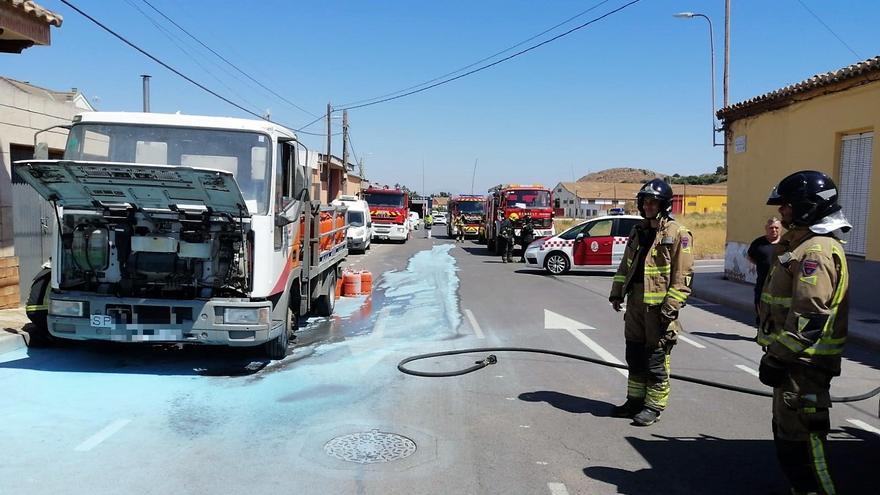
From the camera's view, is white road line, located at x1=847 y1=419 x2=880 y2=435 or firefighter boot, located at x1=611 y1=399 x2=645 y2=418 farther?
firefighter boot, located at x1=611 y1=399 x2=645 y2=418

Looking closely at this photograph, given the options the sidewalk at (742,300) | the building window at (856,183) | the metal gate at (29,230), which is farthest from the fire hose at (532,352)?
the building window at (856,183)

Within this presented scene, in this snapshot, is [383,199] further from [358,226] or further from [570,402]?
[570,402]

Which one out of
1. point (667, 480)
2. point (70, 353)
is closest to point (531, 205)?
point (70, 353)

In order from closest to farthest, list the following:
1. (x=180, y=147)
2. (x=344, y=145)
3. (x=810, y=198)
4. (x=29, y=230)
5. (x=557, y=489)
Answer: (x=810, y=198), (x=557, y=489), (x=180, y=147), (x=29, y=230), (x=344, y=145)

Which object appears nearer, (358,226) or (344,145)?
(358,226)

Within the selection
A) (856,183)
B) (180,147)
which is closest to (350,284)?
(180,147)

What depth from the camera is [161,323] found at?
6.67 metres

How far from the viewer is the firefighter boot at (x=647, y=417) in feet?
18.2

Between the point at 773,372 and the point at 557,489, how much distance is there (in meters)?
1.49

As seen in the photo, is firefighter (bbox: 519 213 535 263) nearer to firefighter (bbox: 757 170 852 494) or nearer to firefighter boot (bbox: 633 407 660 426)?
firefighter boot (bbox: 633 407 660 426)

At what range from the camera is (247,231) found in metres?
6.71

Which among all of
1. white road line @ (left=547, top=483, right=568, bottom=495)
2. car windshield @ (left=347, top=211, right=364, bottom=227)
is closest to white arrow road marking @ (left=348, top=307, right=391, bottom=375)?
white road line @ (left=547, top=483, right=568, bottom=495)

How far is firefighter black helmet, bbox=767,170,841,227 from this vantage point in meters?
3.82

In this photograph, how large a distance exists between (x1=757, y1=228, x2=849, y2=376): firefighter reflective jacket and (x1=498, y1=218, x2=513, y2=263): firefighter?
1967 centimetres
